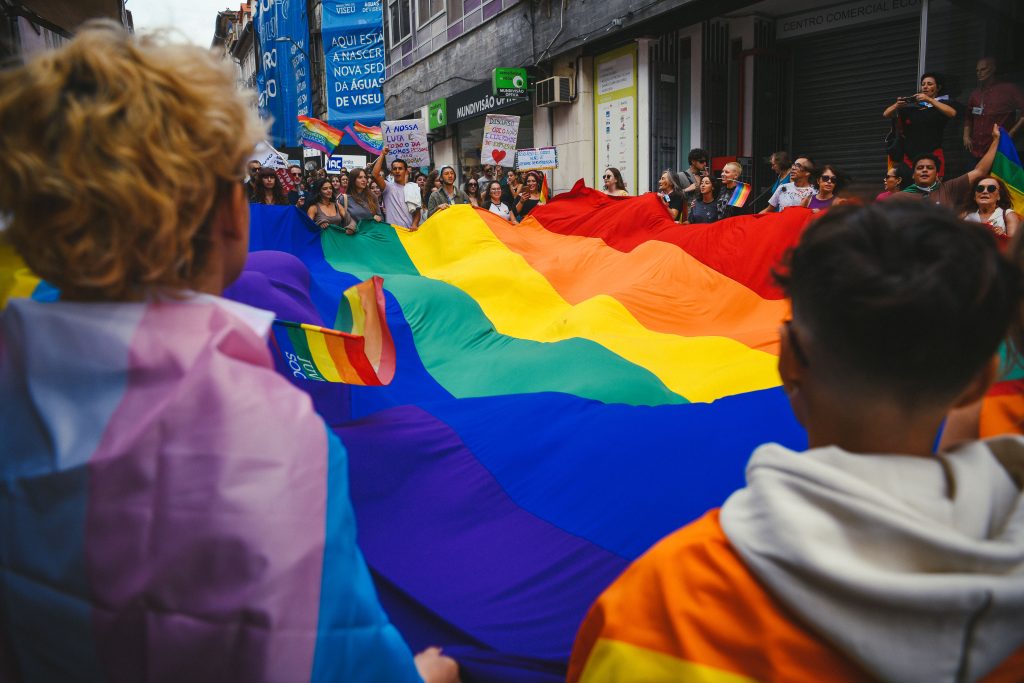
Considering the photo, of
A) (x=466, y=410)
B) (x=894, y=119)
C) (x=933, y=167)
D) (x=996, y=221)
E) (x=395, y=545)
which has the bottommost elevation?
(x=395, y=545)

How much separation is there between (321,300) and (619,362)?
1655 millimetres

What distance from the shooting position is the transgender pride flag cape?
28.7 inches

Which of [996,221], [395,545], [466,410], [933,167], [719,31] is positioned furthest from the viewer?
[719,31]

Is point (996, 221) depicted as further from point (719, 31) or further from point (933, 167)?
point (719, 31)

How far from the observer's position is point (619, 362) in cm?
304

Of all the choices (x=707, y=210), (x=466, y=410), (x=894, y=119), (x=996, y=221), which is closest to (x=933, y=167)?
(x=996, y=221)

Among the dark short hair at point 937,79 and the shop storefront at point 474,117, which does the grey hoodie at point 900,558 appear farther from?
the shop storefront at point 474,117

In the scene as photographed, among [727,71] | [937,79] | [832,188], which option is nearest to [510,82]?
[727,71]

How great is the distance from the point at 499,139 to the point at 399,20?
28.7 feet

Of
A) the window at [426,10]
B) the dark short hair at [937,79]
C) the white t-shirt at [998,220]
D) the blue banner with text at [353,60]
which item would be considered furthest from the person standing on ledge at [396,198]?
the window at [426,10]

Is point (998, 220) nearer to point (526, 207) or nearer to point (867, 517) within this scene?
point (867, 517)

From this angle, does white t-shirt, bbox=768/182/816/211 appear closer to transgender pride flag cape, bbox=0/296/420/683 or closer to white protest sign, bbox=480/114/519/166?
white protest sign, bbox=480/114/519/166

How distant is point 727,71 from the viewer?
9.70 metres

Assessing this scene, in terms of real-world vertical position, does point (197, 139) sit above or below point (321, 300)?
above
